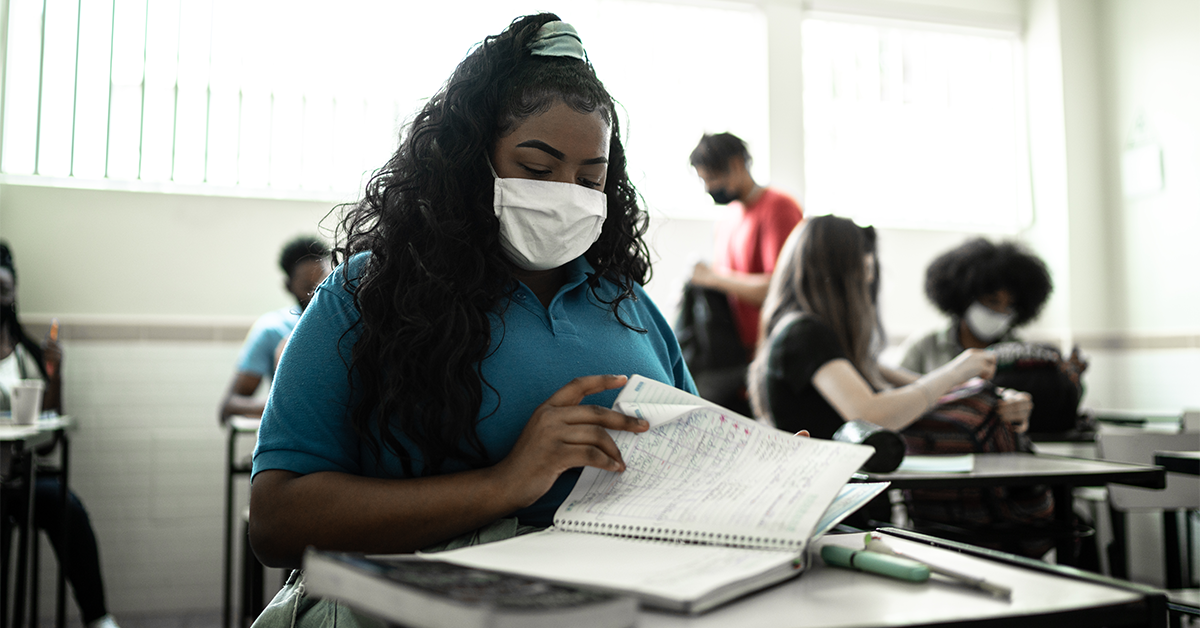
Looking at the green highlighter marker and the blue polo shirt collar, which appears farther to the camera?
the blue polo shirt collar

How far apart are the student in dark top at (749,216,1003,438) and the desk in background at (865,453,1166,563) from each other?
0.27 m

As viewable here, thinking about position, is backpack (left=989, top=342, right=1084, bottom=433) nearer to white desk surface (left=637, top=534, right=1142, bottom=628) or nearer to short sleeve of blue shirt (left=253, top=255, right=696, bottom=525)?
short sleeve of blue shirt (left=253, top=255, right=696, bottom=525)

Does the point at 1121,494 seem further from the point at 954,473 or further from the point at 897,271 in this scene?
the point at 897,271

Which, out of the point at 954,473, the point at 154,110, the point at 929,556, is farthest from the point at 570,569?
the point at 154,110

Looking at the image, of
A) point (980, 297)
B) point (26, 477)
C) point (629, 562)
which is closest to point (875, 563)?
point (629, 562)

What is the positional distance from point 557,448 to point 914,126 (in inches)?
164

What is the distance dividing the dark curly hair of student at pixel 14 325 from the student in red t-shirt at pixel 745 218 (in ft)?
7.79

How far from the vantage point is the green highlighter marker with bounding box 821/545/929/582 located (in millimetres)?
663

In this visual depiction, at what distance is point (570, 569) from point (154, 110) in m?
3.53

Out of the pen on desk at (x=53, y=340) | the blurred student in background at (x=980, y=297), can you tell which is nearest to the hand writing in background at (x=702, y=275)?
the blurred student in background at (x=980, y=297)

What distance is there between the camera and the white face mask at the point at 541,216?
3.43ft

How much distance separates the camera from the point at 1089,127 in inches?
167

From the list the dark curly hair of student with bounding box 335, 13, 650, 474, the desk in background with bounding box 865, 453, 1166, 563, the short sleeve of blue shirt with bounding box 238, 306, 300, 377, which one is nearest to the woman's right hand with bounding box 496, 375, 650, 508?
the dark curly hair of student with bounding box 335, 13, 650, 474

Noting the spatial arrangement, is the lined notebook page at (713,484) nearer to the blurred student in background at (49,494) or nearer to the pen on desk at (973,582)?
the pen on desk at (973,582)
